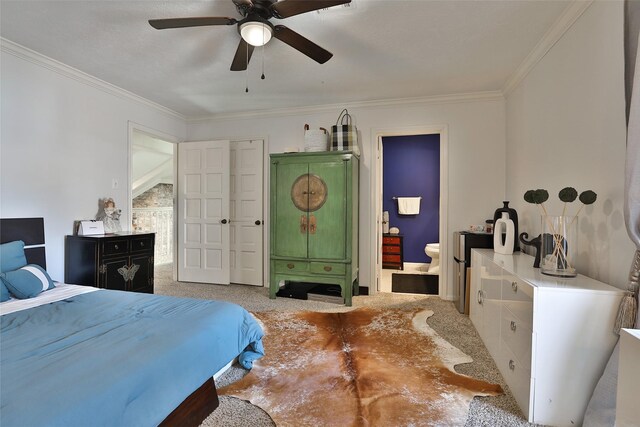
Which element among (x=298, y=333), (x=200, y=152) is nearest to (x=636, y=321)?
(x=298, y=333)

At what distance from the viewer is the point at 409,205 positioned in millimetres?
5609

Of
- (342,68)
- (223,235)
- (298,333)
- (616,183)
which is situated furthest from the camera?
(223,235)

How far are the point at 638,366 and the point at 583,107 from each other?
5.84 feet

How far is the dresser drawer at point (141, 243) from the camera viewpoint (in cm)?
324

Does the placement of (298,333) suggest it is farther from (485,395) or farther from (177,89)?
(177,89)

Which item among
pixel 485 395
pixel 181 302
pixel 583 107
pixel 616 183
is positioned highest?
pixel 583 107

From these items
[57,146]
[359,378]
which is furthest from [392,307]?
[57,146]

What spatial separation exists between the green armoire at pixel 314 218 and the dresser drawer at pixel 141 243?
1.39m

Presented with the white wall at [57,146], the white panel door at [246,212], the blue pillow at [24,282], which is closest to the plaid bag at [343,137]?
the white panel door at [246,212]

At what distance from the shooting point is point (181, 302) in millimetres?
1976

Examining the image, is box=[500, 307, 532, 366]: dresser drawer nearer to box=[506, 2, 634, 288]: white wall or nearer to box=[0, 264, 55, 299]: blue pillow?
box=[506, 2, 634, 288]: white wall

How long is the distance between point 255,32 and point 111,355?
198 centimetres

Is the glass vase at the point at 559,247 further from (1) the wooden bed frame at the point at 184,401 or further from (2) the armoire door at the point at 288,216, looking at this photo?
(2) the armoire door at the point at 288,216

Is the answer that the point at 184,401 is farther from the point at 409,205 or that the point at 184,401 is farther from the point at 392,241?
the point at 409,205
